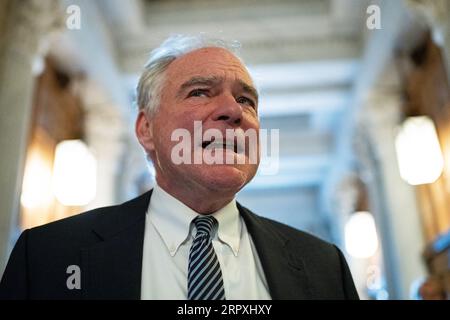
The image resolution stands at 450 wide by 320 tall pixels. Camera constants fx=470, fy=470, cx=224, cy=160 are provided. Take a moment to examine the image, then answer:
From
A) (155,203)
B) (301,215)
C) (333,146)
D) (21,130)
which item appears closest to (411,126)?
(21,130)

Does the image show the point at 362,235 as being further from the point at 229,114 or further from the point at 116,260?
the point at 116,260

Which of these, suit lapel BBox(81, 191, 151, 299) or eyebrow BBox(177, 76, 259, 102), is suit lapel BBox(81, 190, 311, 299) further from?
eyebrow BBox(177, 76, 259, 102)

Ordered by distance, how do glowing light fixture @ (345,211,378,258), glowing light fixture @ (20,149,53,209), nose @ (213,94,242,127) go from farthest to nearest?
glowing light fixture @ (345,211,378,258), glowing light fixture @ (20,149,53,209), nose @ (213,94,242,127)

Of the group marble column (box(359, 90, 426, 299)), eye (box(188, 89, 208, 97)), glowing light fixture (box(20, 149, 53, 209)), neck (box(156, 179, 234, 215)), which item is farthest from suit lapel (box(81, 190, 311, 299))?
marble column (box(359, 90, 426, 299))

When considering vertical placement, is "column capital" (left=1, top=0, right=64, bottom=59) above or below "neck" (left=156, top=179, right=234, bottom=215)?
above

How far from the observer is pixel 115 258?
1.28 metres

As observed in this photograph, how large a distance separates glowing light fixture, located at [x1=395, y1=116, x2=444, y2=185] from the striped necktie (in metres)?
4.33

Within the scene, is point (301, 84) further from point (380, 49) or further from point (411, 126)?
point (411, 126)

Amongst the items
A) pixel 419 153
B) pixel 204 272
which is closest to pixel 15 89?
pixel 204 272

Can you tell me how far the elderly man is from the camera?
1263 mm

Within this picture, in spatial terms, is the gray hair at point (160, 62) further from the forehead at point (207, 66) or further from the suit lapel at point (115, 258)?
the suit lapel at point (115, 258)

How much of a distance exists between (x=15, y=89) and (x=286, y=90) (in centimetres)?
566

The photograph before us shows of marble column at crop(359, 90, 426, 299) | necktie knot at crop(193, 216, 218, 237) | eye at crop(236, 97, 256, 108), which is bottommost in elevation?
necktie knot at crop(193, 216, 218, 237)

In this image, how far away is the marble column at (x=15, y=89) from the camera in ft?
12.0
